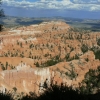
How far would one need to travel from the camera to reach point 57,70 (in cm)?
7475

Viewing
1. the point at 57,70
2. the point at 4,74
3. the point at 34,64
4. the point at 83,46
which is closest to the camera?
the point at 4,74

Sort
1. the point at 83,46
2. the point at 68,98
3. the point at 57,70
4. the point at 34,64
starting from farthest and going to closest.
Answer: the point at 83,46
the point at 34,64
the point at 57,70
the point at 68,98

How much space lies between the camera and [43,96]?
8.90m

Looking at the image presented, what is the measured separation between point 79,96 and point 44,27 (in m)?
144

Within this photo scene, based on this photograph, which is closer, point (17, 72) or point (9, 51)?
point (17, 72)

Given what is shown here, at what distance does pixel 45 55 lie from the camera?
109 meters

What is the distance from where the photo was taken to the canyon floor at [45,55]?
65125 millimetres

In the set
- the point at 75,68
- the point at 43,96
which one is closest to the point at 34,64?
the point at 75,68

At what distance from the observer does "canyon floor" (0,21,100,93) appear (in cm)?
6512

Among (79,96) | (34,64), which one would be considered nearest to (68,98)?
(79,96)

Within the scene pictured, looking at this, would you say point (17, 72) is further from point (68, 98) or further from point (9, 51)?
point (68, 98)

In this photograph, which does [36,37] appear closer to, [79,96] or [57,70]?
[57,70]

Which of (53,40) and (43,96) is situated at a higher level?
(43,96)

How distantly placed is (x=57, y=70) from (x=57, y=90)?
65972 mm
